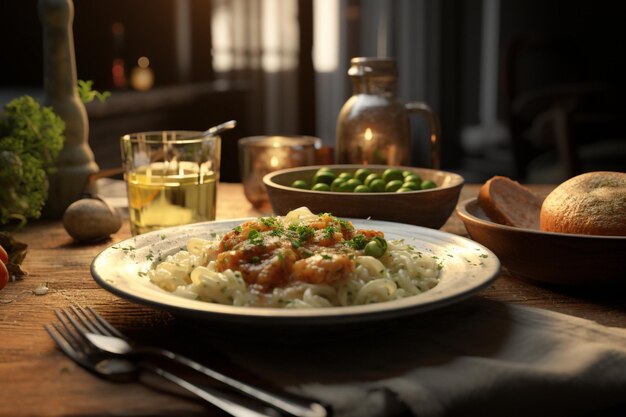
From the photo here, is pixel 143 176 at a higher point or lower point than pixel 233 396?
higher

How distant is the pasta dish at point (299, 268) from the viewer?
955 mm

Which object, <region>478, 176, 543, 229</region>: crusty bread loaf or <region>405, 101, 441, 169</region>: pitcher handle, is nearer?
<region>478, 176, 543, 229</region>: crusty bread loaf

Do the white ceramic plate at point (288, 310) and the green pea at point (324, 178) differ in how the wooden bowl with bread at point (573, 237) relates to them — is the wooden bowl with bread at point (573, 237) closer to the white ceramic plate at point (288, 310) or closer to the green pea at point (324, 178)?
the white ceramic plate at point (288, 310)

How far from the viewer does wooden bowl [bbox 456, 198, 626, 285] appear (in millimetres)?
1077

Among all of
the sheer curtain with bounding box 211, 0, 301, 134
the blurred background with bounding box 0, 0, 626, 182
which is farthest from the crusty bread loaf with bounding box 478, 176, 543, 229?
the sheer curtain with bounding box 211, 0, 301, 134

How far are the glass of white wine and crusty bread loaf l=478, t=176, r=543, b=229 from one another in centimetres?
60

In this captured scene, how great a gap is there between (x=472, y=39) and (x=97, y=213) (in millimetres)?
6211

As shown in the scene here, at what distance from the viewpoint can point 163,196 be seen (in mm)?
1561

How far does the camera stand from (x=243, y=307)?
88 cm

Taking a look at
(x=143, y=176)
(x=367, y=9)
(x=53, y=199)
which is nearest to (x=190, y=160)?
(x=143, y=176)

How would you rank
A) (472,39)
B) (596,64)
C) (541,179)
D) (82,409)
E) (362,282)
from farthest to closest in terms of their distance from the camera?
(472,39) → (596,64) → (541,179) → (362,282) → (82,409)

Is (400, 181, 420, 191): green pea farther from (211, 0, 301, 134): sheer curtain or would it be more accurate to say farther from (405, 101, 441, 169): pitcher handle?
(211, 0, 301, 134): sheer curtain

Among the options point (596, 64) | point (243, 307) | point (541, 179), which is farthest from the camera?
point (596, 64)

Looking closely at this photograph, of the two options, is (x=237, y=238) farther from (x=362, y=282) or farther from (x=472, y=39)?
(x=472, y=39)
